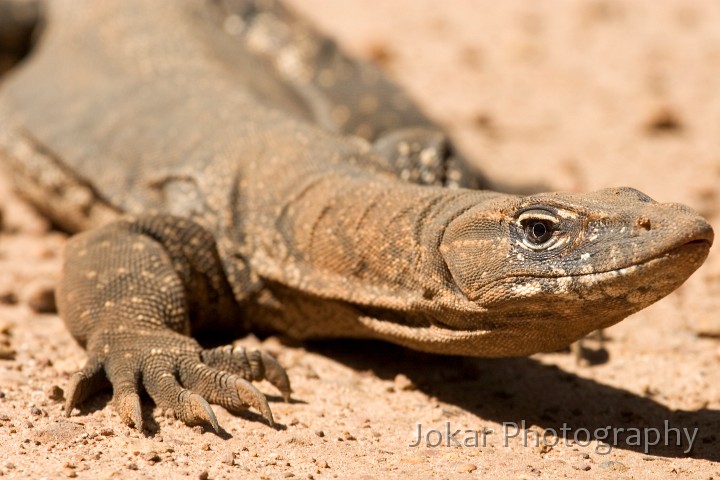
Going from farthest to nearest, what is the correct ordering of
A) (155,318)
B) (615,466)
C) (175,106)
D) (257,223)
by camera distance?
(175,106)
(257,223)
(155,318)
(615,466)

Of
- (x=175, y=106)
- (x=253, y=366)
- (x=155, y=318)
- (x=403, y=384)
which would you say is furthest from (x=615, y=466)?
(x=175, y=106)

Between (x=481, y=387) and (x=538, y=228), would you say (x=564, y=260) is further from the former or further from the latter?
(x=481, y=387)

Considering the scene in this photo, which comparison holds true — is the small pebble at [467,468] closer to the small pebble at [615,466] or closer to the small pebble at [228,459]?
the small pebble at [615,466]

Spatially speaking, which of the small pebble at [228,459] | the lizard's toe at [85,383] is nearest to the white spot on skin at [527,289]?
the small pebble at [228,459]

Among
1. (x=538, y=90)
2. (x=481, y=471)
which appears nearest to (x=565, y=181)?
(x=538, y=90)

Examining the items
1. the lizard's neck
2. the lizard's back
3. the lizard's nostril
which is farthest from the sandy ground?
the lizard's nostril

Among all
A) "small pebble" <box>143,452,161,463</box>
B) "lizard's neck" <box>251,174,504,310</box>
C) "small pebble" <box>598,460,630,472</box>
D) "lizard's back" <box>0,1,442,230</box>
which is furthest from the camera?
"lizard's back" <box>0,1,442,230</box>

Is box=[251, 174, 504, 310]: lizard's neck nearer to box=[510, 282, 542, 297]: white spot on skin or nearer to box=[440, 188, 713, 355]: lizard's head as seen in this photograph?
box=[440, 188, 713, 355]: lizard's head
